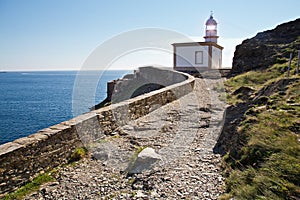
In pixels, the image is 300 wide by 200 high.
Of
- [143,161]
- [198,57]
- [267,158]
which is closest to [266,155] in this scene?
[267,158]

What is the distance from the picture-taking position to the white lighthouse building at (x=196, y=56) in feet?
66.4

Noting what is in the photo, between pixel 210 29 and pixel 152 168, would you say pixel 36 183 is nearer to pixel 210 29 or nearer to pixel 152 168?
pixel 152 168

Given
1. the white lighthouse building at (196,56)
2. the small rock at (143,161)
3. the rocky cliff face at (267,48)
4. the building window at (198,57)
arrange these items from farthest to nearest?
the building window at (198,57) → the white lighthouse building at (196,56) → the rocky cliff face at (267,48) → the small rock at (143,161)

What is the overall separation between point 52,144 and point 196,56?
18.5 meters

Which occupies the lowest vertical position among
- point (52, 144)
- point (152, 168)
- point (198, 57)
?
point (152, 168)

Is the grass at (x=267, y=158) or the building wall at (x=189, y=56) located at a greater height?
the building wall at (x=189, y=56)

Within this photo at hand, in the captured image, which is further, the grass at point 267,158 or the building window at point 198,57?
the building window at point 198,57

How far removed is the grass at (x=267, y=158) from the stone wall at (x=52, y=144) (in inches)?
108

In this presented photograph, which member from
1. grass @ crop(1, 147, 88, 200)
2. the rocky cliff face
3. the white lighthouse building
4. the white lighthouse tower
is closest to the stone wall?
grass @ crop(1, 147, 88, 200)

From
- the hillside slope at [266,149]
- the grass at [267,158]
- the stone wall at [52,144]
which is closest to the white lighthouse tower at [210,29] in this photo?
the hillside slope at [266,149]

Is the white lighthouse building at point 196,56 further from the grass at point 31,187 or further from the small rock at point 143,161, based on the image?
the grass at point 31,187

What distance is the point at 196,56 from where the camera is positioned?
20781 mm

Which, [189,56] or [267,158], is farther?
[189,56]

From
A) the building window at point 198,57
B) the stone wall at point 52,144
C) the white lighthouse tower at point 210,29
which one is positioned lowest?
the stone wall at point 52,144
